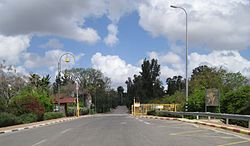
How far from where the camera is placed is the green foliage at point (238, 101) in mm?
31688

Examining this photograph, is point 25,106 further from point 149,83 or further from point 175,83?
point 175,83

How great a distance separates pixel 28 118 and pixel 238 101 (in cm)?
1945

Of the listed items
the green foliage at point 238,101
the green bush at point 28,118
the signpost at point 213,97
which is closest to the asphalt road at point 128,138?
the green foliage at point 238,101

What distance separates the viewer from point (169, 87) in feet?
545

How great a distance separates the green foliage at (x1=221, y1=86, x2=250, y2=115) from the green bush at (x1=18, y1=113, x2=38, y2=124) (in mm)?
18310

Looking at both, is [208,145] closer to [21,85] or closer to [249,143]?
[249,143]

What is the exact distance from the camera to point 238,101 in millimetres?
34906

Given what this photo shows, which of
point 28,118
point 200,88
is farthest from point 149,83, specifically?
point 28,118

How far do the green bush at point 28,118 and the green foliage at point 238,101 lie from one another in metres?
18.3

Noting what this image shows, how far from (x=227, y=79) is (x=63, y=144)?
57.9 metres

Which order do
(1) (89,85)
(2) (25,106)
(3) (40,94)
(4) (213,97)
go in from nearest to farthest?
(4) (213,97) → (2) (25,106) → (3) (40,94) → (1) (89,85)

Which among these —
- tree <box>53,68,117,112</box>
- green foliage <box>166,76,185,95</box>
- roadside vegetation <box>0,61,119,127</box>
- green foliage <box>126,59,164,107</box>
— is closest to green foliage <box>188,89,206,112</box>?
roadside vegetation <box>0,61,119,127</box>

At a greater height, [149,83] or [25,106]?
[149,83]

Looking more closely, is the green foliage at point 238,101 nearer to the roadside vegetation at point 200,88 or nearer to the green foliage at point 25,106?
the roadside vegetation at point 200,88
